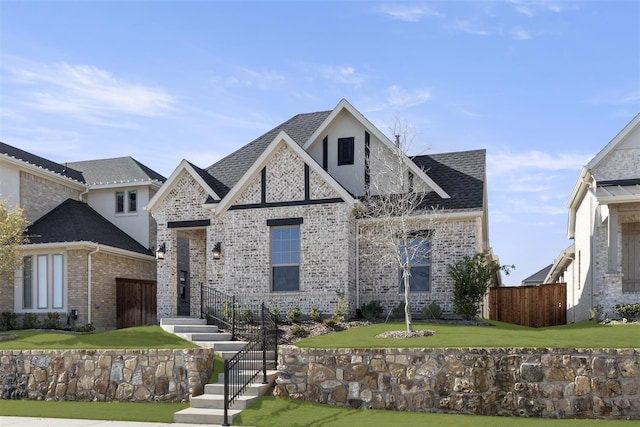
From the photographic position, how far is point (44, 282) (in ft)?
78.0

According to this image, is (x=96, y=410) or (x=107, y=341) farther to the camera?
(x=107, y=341)

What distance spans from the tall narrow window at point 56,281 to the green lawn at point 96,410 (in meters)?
9.06

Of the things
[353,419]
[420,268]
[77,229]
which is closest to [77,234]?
[77,229]

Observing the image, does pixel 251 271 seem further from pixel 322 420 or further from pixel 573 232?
pixel 573 232

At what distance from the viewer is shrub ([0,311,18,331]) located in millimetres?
23359

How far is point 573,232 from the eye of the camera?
27.7 metres

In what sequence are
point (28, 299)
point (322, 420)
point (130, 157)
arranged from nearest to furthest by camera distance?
1. point (322, 420)
2. point (28, 299)
3. point (130, 157)

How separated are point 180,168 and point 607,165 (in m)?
14.4

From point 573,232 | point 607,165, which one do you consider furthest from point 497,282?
point 607,165

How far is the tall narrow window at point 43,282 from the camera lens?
2373 centimetres

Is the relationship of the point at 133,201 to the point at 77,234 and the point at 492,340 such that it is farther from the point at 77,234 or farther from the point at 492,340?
the point at 492,340

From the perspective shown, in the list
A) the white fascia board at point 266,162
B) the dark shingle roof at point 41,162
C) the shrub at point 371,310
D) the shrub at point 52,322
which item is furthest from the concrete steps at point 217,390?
the dark shingle roof at point 41,162

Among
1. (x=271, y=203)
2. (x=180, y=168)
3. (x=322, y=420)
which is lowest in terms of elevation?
(x=322, y=420)

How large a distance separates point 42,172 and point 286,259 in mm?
12153
